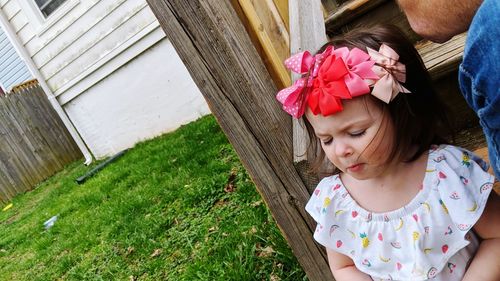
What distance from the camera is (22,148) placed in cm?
966

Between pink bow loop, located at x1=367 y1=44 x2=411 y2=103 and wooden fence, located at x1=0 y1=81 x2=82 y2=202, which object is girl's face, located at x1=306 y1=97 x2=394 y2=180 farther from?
wooden fence, located at x1=0 y1=81 x2=82 y2=202

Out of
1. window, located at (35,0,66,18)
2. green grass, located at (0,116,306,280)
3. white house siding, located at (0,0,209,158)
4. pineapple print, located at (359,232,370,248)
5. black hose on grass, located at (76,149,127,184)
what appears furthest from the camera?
window, located at (35,0,66,18)

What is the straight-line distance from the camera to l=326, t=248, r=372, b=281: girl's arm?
4.59 feet

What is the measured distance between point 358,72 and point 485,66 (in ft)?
1.34

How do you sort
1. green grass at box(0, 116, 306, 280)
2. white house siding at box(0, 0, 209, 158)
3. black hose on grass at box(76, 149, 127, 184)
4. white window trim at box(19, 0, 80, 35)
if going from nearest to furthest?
1. green grass at box(0, 116, 306, 280)
2. white house siding at box(0, 0, 209, 158)
3. black hose on grass at box(76, 149, 127, 184)
4. white window trim at box(19, 0, 80, 35)

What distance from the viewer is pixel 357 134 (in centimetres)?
120

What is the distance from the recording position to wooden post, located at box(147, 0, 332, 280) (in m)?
1.29

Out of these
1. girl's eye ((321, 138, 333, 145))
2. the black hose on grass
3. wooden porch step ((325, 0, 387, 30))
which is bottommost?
the black hose on grass

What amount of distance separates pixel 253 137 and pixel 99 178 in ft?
16.8

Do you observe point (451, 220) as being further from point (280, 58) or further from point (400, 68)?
point (280, 58)

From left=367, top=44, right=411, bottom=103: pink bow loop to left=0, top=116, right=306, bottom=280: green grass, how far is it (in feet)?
4.21

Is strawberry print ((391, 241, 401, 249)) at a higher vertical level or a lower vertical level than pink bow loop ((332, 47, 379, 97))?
lower

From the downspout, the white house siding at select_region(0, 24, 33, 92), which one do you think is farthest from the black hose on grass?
the white house siding at select_region(0, 24, 33, 92)

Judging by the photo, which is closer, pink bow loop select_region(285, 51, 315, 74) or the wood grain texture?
pink bow loop select_region(285, 51, 315, 74)
